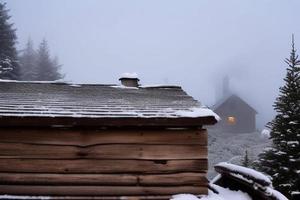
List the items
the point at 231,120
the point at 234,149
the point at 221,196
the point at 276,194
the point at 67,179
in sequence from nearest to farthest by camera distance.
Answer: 1. the point at 67,179
2. the point at 276,194
3. the point at 221,196
4. the point at 234,149
5. the point at 231,120

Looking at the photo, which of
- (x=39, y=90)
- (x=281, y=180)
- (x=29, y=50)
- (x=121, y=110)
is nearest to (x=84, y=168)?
(x=121, y=110)

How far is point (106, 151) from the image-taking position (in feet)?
24.9

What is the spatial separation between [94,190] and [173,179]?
1.59 metres

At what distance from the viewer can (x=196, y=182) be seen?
25.2 ft

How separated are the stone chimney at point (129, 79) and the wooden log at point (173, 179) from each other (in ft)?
14.5

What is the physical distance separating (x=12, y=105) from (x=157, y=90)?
4.25m

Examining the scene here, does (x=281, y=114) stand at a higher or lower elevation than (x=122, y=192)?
higher

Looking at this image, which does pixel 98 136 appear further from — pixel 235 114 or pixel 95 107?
Result: pixel 235 114

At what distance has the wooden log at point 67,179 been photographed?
745cm

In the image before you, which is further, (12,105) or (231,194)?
(231,194)

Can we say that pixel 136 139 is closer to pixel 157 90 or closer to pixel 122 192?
pixel 122 192

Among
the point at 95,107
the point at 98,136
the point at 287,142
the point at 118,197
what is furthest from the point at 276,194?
the point at 287,142

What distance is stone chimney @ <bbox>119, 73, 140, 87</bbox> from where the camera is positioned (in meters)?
11.5

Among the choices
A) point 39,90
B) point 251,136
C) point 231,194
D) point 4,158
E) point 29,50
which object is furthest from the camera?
point 29,50
